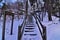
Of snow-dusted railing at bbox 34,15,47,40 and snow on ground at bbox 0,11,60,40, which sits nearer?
snow-dusted railing at bbox 34,15,47,40

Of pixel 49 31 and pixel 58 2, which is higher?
pixel 58 2

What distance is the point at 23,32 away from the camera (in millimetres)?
1477

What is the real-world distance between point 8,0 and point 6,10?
3.9 inches

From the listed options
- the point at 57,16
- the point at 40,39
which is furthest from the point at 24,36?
the point at 57,16

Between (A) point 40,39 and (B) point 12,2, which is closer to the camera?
(A) point 40,39

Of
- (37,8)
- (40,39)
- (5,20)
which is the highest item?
(37,8)

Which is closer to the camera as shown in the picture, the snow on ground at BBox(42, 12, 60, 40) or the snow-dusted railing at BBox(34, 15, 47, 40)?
the snow-dusted railing at BBox(34, 15, 47, 40)

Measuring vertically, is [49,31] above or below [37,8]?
below

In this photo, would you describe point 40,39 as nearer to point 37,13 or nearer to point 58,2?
point 37,13

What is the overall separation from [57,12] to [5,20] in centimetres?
47

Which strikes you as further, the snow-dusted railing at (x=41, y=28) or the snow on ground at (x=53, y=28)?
the snow on ground at (x=53, y=28)

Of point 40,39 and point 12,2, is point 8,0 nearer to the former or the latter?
point 12,2

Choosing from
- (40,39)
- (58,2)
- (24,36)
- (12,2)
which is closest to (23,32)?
(24,36)

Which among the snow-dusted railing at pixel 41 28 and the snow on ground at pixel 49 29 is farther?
the snow on ground at pixel 49 29
